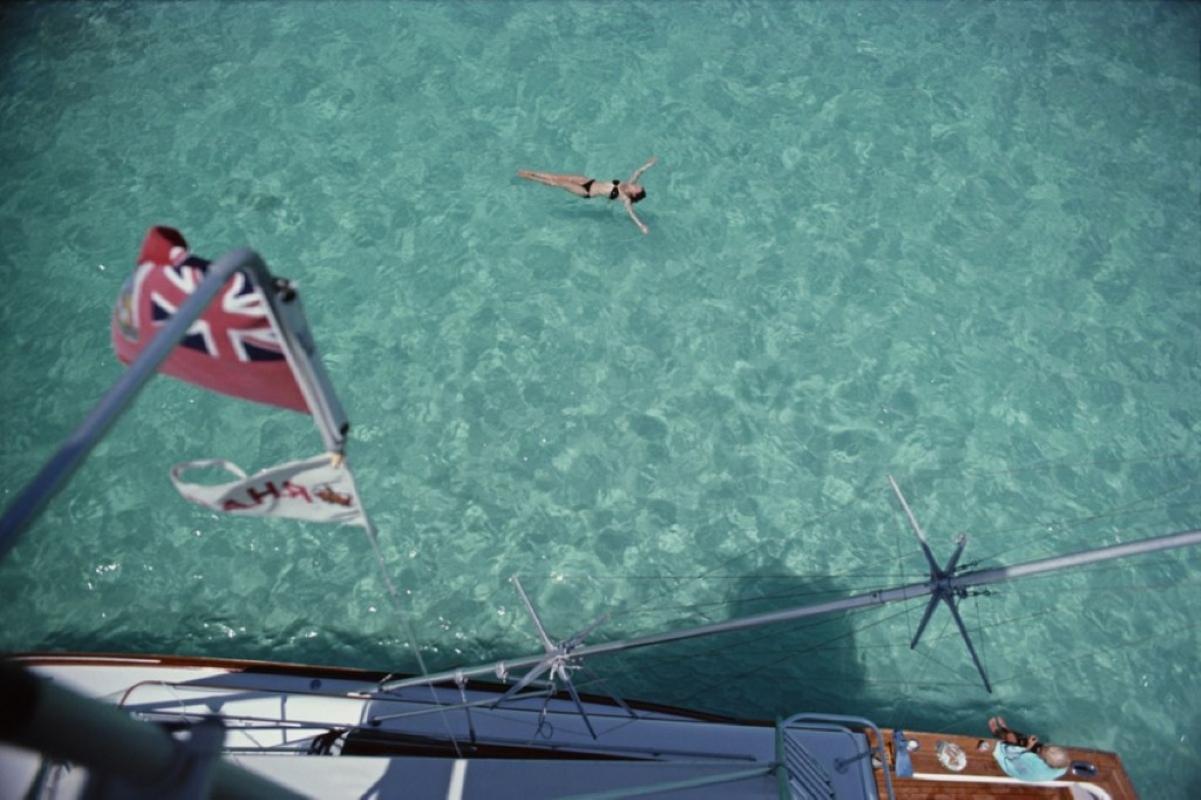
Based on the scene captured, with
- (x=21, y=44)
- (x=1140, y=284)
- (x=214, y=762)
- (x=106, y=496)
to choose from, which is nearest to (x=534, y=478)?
(x=106, y=496)

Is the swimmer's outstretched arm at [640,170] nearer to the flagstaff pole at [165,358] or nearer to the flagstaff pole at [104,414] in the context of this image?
the flagstaff pole at [165,358]

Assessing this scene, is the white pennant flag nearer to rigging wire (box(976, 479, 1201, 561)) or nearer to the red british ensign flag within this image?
the red british ensign flag

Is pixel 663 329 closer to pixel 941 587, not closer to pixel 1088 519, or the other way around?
pixel 1088 519

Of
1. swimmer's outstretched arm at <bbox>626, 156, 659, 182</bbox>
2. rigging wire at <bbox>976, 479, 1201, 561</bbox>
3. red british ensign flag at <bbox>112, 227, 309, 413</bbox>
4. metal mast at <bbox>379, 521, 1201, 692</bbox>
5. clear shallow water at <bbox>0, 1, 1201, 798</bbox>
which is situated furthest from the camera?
swimmer's outstretched arm at <bbox>626, 156, 659, 182</bbox>

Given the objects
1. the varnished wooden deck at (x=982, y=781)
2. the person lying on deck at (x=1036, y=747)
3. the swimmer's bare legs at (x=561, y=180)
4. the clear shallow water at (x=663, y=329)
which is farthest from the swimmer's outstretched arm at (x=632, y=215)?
the person lying on deck at (x=1036, y=747)

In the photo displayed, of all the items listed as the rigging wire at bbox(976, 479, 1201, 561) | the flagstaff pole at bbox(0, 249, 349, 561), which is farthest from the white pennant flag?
the rigging wire at bbox(976, 479, 1201, 561)

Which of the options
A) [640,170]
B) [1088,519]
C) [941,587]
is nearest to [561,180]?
[640,170]
